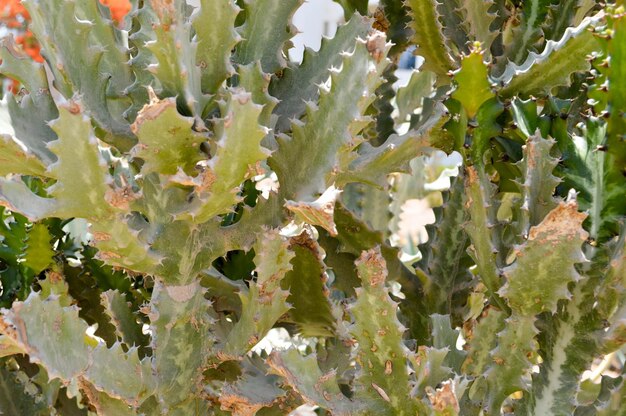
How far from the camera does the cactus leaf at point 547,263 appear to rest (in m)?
0.94

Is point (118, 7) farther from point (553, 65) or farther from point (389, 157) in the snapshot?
point (553, 65)

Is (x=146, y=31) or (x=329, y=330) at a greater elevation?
(x=146, y=31)

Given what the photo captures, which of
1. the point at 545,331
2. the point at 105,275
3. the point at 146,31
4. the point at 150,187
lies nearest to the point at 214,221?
the point at 150,187

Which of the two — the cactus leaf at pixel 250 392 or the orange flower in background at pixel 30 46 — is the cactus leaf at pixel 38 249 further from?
the orange flower in background at pixel 30 46

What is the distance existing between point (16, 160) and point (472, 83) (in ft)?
1.97

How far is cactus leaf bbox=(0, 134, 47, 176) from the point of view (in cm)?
93

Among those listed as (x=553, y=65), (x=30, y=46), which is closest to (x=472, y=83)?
(x=553, y=65)

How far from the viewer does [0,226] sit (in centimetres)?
132

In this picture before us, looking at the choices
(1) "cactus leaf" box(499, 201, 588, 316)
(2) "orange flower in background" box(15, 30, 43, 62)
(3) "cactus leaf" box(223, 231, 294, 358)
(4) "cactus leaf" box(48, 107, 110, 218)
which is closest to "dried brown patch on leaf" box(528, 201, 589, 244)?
(1) "cactus leaf" box(499, 201, 588, 316)

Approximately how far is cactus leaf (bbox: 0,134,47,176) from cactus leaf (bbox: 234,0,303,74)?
32 cm

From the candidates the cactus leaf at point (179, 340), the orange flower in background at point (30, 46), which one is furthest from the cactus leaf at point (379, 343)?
the orange flower in background at point (30, 46)

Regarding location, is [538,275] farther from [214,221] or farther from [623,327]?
[214,221]

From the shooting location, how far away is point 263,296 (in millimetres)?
1034

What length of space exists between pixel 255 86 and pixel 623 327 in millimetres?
566
